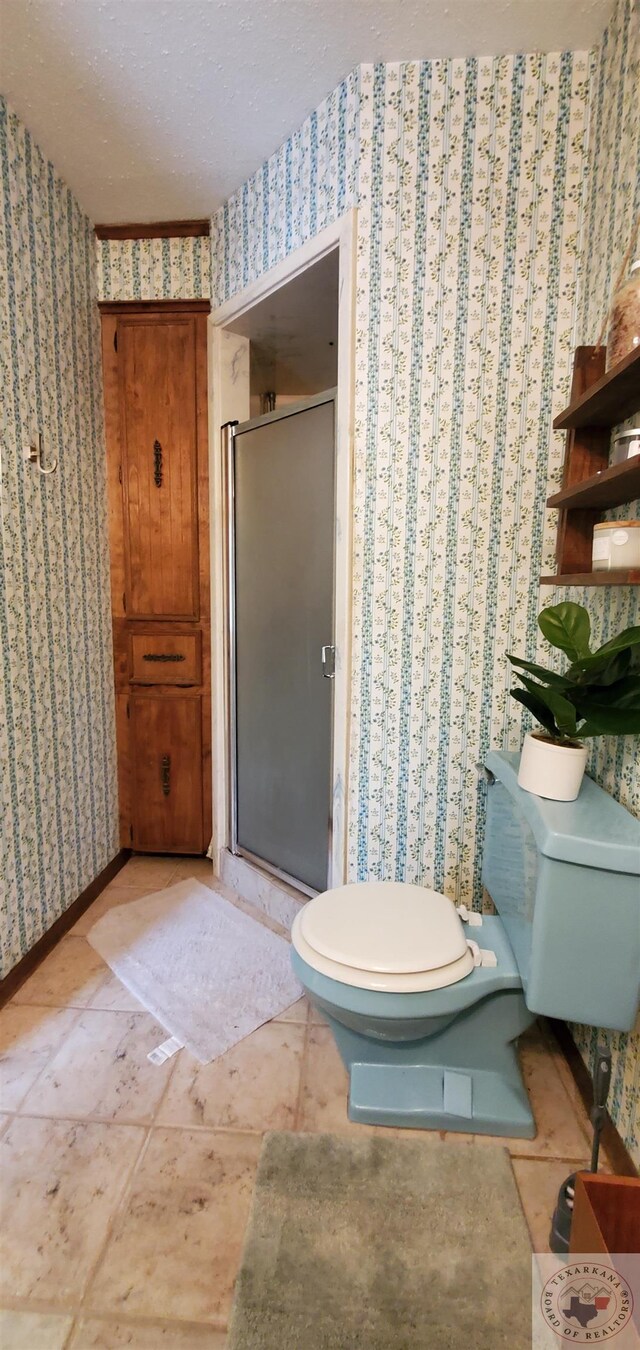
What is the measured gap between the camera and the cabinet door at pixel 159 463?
2148mm

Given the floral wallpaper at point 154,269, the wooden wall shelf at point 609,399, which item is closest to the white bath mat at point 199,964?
the wooden wall shelf at point 609,399

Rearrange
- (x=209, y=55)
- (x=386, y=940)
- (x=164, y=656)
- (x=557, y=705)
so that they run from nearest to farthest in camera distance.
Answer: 1. (x=557, y=705)
2. (x=386, y=940)
3. (x=209, y=55)
4. (x=164, y=656)

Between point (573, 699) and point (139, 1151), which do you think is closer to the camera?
point (573, 699)

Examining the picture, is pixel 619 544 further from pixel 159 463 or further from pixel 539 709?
pixel 159 463

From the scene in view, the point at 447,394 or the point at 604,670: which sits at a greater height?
the point at 447,394

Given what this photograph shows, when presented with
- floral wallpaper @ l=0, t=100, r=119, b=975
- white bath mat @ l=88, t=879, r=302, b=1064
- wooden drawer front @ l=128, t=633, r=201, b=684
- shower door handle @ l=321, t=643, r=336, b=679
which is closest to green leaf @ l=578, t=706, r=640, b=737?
shower door handle @ l=321, t=643, r=336, b=679

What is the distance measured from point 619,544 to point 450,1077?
120cm

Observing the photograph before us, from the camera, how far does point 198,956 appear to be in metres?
1.84

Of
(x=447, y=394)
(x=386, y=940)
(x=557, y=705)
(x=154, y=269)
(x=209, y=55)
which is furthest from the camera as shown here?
(x=154, y=269)

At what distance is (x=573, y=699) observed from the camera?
111cm

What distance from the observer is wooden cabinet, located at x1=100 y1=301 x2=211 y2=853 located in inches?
84.7

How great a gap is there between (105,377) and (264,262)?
75 centimetres

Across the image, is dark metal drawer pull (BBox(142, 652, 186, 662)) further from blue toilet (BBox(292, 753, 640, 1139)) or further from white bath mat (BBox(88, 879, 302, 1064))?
blue toilet (BBox(292, 753, 640, 1139))

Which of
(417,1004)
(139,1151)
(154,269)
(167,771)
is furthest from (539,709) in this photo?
(154,269)
